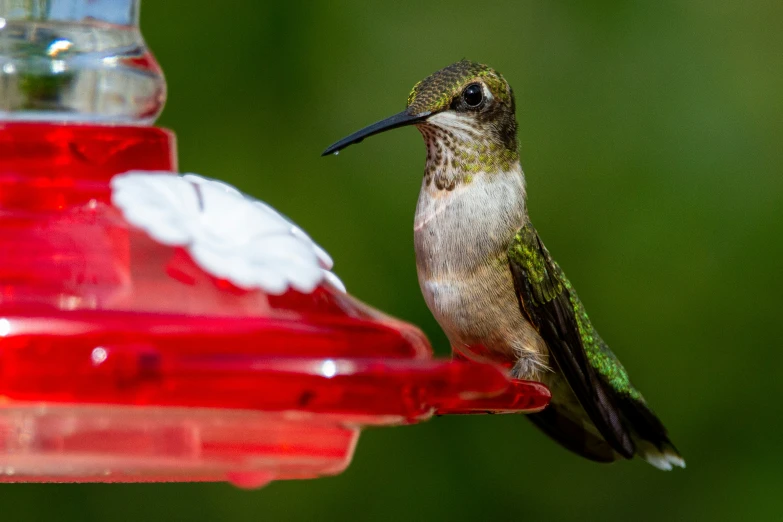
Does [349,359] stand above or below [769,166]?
above

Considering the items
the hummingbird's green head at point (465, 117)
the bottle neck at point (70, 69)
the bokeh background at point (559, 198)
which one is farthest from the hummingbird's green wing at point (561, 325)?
the bottle neck at point (70, 69)

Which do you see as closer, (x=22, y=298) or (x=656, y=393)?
(x=22, y=298)

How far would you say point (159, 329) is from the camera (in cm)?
159

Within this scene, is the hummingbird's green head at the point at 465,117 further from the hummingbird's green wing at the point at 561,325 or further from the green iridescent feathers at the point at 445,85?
the hummingbird's green wing at the point at 561,325

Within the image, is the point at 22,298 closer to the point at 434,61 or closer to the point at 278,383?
the point at 278,383

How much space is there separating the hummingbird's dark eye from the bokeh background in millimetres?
1683

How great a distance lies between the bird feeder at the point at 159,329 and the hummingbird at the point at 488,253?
1.29m

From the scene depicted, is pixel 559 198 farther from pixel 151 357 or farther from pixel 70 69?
pixel 151 357

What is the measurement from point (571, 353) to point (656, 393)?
81.9 inches

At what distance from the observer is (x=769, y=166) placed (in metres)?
6.04

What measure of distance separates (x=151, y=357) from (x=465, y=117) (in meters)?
2.35

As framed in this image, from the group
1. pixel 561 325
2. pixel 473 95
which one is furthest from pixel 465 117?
pixel 561 325

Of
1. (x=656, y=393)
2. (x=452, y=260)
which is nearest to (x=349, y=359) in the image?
(x=452, y=260)

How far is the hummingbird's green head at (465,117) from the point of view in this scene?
11.9 feet
